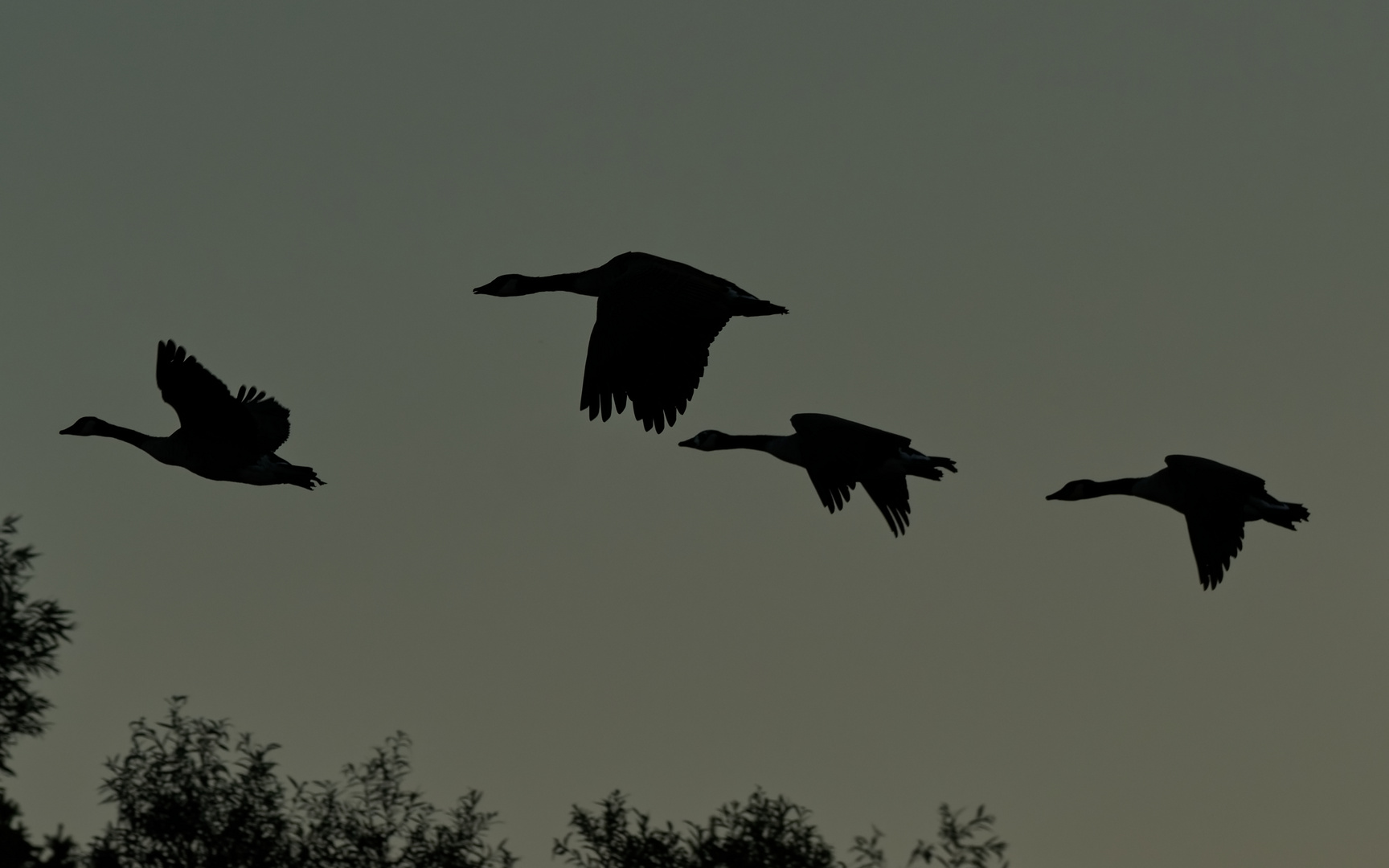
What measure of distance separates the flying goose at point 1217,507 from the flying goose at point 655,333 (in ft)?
17.6

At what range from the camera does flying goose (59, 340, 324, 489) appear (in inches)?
851

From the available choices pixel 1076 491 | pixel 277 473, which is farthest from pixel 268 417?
pixel 1076 491

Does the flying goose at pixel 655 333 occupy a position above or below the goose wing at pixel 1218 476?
below

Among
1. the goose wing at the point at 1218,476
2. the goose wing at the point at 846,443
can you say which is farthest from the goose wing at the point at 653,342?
the goose wing at the point at 1218,476

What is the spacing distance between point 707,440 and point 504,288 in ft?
14.9

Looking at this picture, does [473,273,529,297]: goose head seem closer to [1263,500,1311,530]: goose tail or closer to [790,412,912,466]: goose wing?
[790,412,912,466]: goose wing

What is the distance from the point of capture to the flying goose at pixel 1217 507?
74.8 feet

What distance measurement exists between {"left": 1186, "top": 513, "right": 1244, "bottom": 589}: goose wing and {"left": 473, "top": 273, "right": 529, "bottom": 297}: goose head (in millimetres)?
7566

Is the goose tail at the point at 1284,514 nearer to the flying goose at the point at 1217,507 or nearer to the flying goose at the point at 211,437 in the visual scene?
the flying goose at the point at 1217,507

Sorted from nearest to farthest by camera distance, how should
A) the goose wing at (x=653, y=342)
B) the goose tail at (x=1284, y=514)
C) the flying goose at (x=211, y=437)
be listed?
the goose wing at (x=653, y=342) → the flying goose at (x=211, y=437) → the goose tail at (x=1284, y=514)

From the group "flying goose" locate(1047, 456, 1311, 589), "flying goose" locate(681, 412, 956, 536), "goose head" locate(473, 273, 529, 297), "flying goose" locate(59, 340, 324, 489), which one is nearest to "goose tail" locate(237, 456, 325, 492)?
"flying goose" locate(59, 340, 324, 489)

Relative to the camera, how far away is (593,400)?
2011cm

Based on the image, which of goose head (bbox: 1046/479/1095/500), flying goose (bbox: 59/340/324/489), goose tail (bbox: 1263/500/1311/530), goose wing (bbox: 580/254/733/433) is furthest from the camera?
goose head (bbox: 1046/479/1095/500)

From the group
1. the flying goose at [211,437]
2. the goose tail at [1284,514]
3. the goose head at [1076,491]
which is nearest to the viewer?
the flying goose at [211,437]
